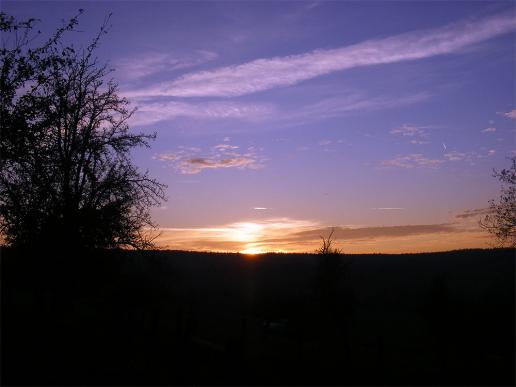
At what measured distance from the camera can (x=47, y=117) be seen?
14.3 m

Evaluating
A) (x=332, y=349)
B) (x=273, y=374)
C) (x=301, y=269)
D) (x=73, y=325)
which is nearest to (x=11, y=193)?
(x=73, y=325)

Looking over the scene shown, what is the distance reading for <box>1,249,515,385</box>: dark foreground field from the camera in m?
14.4

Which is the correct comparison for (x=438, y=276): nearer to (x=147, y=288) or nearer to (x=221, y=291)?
(x=147, y=288)

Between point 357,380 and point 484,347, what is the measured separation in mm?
17945

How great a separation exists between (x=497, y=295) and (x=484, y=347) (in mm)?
15489

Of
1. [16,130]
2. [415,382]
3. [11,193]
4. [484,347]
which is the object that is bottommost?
[484,347]

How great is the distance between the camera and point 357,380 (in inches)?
574

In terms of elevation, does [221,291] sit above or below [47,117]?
below

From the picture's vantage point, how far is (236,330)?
26.5m

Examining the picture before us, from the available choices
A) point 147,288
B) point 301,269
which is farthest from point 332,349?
point 301,269

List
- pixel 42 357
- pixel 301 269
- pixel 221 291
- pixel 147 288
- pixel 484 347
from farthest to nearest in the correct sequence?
pixel 301 269
pixel 221 291
pixel 147 288
pixel 484 347
pixel 42 357

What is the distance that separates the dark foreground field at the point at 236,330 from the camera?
14438 mm

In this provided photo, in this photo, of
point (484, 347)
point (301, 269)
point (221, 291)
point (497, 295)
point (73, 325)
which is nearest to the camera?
point (73, 325)

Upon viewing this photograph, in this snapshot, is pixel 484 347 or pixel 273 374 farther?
pixel 484 347
